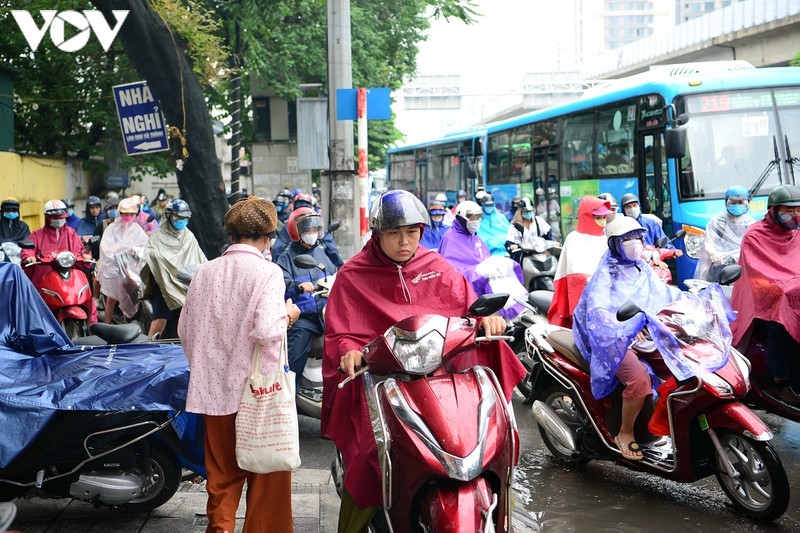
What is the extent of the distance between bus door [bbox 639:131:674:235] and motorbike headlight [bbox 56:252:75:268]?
752 centimetres

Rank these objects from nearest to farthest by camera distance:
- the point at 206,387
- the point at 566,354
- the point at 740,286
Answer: the point at 206,387
the point at 566,354
the point at 740,286

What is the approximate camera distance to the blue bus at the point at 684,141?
12289 mm

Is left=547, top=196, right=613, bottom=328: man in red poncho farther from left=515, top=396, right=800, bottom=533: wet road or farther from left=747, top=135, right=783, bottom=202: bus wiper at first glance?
left=747, top=135, right=783, bottom=202: bus wiper

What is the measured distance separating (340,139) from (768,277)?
5923 millimetres

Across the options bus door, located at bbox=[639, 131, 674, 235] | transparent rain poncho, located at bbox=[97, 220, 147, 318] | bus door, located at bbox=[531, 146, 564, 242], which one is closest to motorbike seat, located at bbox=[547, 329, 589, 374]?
transparent rain poncho, located at bbox=[97, 220, 147, 318]

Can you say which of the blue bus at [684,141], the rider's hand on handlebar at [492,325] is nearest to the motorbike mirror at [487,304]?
the rider's hand on handlebar at [492,325]

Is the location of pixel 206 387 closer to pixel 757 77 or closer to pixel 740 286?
pixel 740 286

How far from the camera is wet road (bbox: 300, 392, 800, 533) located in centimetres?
524

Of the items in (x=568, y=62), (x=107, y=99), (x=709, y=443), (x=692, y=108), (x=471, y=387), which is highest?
(x=568, y=62)

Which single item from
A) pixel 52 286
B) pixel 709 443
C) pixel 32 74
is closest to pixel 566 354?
pixel 709 443

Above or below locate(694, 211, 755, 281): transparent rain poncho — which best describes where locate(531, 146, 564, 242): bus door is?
above

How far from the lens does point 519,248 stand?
38.5 feet

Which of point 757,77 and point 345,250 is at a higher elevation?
point 757,77

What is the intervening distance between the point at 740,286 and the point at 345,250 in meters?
5.80
